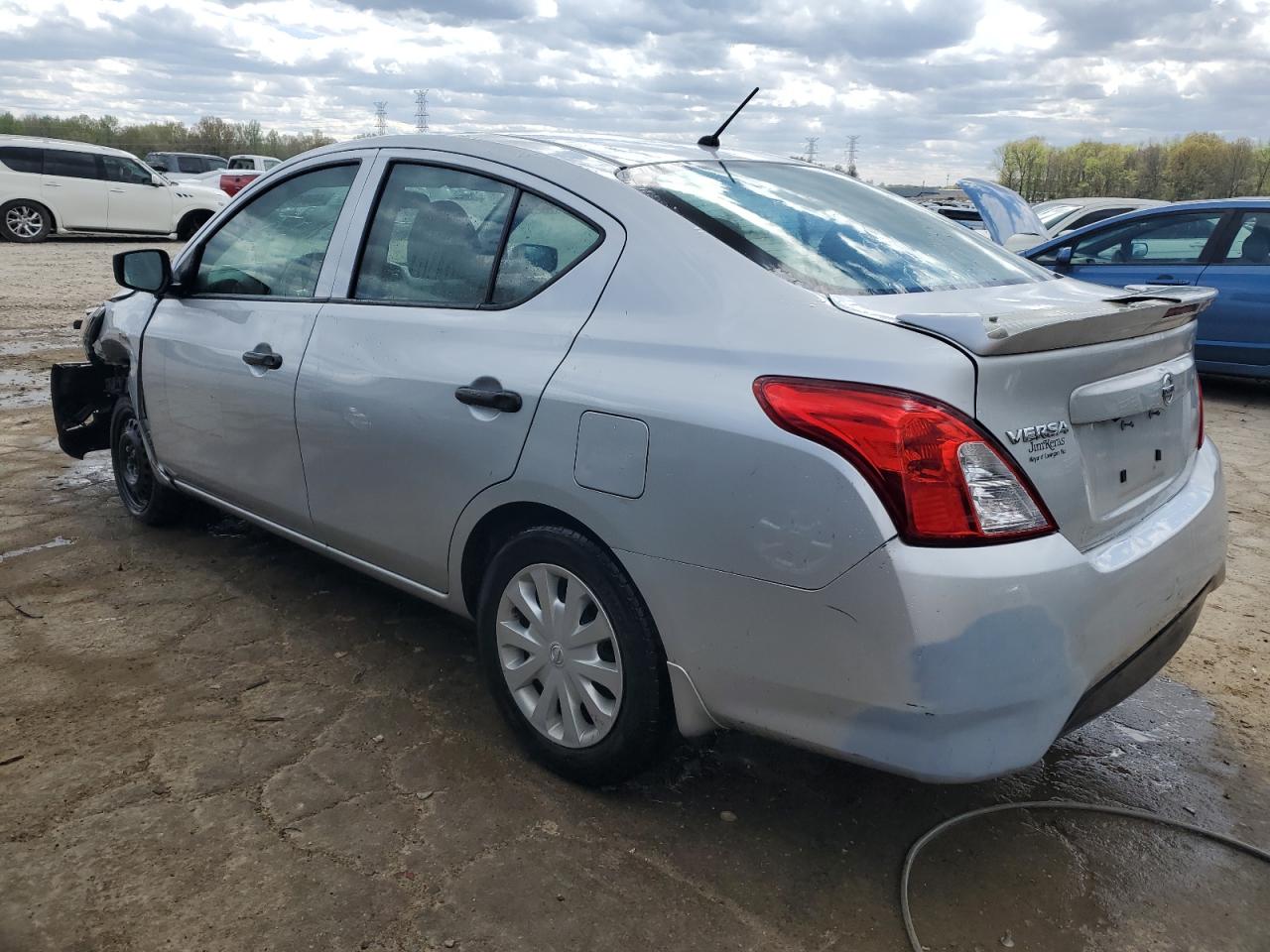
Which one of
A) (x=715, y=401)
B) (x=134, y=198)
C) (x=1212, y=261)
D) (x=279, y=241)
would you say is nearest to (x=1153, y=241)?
(x=1212, y=261)

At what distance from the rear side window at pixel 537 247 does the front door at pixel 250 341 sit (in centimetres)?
75

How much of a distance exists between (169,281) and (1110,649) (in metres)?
3.30

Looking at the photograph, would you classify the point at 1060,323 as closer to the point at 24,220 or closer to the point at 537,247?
the point at 537,247

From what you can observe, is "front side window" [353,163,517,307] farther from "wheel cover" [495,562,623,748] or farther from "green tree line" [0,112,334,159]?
"green tree line" [0,112,334,159]

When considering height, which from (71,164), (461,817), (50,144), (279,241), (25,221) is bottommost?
(461,817)

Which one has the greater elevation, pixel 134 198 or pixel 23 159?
pixel 23 159

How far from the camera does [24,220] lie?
17.8 metres

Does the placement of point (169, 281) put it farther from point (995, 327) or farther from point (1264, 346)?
point (1264, 346)

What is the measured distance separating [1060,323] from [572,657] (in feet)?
4.25

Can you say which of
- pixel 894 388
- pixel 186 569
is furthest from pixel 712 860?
pixel 186 569

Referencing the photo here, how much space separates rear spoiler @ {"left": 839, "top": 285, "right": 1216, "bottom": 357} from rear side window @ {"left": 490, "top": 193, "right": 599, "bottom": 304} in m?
0.78

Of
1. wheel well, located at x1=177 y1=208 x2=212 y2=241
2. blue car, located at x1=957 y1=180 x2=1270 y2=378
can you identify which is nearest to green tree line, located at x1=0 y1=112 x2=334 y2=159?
wheel well, located at x1=177 y1=208 x2=212 y2=241

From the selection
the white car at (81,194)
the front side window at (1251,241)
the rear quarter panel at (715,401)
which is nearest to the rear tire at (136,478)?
the rear quarter panel at (715,401)

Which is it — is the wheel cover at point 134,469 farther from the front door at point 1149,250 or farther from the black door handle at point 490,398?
the front door at point 1149,250
